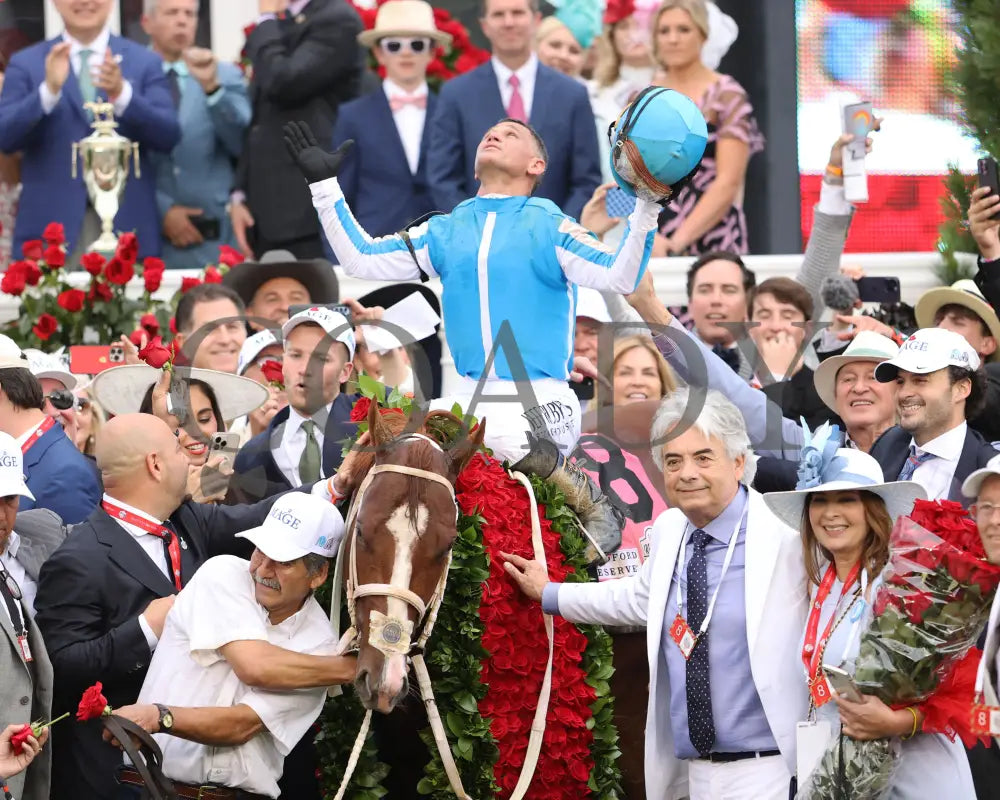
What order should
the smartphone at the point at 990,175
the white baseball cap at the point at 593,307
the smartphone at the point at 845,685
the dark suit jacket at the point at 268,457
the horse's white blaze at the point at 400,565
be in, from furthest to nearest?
1. the white baseball cap at the point at 593,307
2. the smartphone at the point at 990,175
3. the dark suit jacket at the point at 268,457
4. the horse's white blaze at the point at 400,565
5. the smartphone at the point at 845,685

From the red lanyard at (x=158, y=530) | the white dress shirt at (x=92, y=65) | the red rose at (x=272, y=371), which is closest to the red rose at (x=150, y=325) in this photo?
the red rose at (x=272, y=371)

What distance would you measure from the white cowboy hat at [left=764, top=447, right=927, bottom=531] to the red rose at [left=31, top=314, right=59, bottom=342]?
15.9 feet

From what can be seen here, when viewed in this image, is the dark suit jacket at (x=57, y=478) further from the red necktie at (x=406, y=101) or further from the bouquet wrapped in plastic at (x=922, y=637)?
the red necktie at (x=406, y=101)

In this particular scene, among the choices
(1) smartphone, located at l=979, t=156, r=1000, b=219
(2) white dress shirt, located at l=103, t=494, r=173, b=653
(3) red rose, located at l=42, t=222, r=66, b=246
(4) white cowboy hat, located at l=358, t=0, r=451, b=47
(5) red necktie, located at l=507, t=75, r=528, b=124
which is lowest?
(2) white dress shirt, located at l=103, t=494, r=173, b=653

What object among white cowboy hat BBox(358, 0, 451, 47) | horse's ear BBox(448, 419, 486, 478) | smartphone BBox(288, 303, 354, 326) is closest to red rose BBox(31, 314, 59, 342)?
smartphone BBox(288, 303, 354, 326)

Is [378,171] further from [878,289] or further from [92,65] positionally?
[878,289]

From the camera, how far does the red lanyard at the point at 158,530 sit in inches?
255

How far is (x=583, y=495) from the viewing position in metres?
6.92

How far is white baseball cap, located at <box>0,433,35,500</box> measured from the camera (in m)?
6.16

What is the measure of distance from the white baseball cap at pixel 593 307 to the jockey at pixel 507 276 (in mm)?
1855

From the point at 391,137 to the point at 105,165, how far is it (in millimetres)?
1611

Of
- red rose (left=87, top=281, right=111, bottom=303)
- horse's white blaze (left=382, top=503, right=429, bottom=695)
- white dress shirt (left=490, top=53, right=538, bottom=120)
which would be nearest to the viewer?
horse's white blaze (left=382, top=503, right=429, bottom=695)

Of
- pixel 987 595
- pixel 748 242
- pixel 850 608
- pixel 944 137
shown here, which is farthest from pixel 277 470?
pixel 944 137

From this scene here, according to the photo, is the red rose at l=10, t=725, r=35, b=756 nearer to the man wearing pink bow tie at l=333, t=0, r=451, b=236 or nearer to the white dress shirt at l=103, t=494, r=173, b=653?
the white dress shirt at l=103, t=494, r=173, b=653
